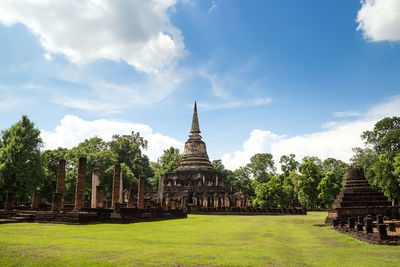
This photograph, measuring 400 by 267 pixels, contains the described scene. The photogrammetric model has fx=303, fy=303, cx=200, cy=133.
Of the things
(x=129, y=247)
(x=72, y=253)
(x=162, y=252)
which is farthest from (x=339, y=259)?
(x=72, y=253)

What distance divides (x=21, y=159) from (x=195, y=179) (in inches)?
1212

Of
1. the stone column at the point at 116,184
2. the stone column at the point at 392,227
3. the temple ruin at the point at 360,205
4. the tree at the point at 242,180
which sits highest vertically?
the tree at the point at 242,180

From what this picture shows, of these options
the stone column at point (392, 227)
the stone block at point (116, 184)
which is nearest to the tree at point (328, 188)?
the stone column at point (392, 227)

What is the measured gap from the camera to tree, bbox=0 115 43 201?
96.1 ft

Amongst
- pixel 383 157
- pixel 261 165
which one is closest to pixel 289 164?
pixel 261 165

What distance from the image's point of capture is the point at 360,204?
21.2 m

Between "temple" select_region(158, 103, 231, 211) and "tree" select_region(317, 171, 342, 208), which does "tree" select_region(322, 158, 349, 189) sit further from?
"temple" select_region(158, 103, 231, 211)

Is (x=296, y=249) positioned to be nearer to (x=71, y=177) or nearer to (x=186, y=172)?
(x=71, y=177)

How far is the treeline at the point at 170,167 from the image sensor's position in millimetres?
30328

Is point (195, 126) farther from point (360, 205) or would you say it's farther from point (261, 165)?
point (360, 205)

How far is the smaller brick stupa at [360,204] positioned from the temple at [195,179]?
23.8 m

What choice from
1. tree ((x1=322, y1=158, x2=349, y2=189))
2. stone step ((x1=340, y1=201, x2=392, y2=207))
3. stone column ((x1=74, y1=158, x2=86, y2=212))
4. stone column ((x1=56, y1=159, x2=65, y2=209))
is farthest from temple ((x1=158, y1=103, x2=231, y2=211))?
Answer: tree ((x1=322, y1=158, x2=349, y2=189))

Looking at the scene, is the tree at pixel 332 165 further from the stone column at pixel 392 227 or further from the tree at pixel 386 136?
the stone column at pixel 392 227

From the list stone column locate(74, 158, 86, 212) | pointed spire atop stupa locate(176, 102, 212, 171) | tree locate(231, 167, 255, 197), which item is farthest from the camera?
tree locate(231, 167, 255, 197)
